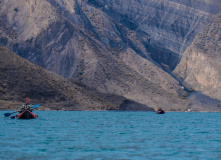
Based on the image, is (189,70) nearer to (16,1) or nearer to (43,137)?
(16,1)

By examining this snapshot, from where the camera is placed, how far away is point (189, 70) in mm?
187125

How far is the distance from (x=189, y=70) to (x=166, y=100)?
40.8 metres

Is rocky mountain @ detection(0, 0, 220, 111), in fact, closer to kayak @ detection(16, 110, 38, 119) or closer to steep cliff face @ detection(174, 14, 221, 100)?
steep cliff face @ detection(174, 14, 221, 100)

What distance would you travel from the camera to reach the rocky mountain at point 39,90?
9992 centimetres

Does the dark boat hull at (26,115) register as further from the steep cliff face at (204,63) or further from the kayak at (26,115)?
the steep cliff face at (204,63)

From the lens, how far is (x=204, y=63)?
595 ft

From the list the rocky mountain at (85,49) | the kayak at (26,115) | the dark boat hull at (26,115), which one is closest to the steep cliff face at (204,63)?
the rocky mountain at (85,49)

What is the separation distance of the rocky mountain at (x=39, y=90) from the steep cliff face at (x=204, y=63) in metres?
59.8

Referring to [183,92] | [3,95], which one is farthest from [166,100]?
[3,95]

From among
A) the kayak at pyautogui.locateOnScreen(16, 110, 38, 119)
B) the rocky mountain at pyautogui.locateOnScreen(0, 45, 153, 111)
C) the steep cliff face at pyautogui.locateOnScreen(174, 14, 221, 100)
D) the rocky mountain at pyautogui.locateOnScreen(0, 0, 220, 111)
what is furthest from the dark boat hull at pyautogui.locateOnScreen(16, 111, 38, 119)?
the steep cliff face at pyautogui.locateOnScreen(174, 14, 221, 100)

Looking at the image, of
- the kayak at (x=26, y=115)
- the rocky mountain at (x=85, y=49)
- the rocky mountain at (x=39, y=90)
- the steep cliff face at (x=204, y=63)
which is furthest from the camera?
the steep cliff face at (x=204, y=63)

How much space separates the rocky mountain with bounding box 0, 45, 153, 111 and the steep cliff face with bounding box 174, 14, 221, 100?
5984cm

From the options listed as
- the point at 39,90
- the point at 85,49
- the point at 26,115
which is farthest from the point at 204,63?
the point at 26,115

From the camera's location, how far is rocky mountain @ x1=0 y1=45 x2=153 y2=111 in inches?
3934
